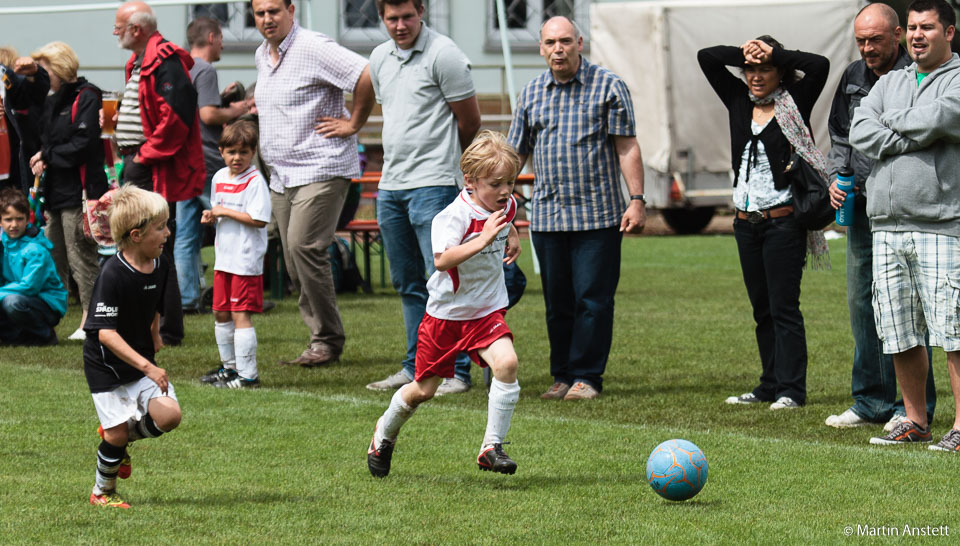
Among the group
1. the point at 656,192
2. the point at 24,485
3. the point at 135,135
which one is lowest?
the point at 656,192

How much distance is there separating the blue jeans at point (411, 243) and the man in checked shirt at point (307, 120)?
641 mm

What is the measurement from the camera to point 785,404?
7832 mm

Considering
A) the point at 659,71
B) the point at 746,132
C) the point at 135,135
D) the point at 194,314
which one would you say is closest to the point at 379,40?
the point at 659,71

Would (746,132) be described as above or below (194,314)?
above

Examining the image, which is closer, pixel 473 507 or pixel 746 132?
pixel 473 507

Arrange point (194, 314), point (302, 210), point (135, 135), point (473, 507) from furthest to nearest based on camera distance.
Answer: point (194, 314) < point (135, 135) < point (302, 210) < point (473, 507)

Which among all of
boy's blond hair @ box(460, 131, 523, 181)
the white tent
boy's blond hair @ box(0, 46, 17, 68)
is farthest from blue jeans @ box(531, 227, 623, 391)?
the white tent

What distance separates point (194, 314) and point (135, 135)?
2.43 m

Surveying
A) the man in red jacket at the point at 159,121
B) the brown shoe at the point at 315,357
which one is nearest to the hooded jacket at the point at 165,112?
the man in red jacket at the point at 159,121

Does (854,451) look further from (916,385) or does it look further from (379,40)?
(379,40)

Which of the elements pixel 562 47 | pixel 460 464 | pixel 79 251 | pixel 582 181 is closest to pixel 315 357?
pixel 582 181

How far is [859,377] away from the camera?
24.3ft

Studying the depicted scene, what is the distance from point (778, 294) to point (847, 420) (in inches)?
32.9

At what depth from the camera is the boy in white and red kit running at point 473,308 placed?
230 inches
